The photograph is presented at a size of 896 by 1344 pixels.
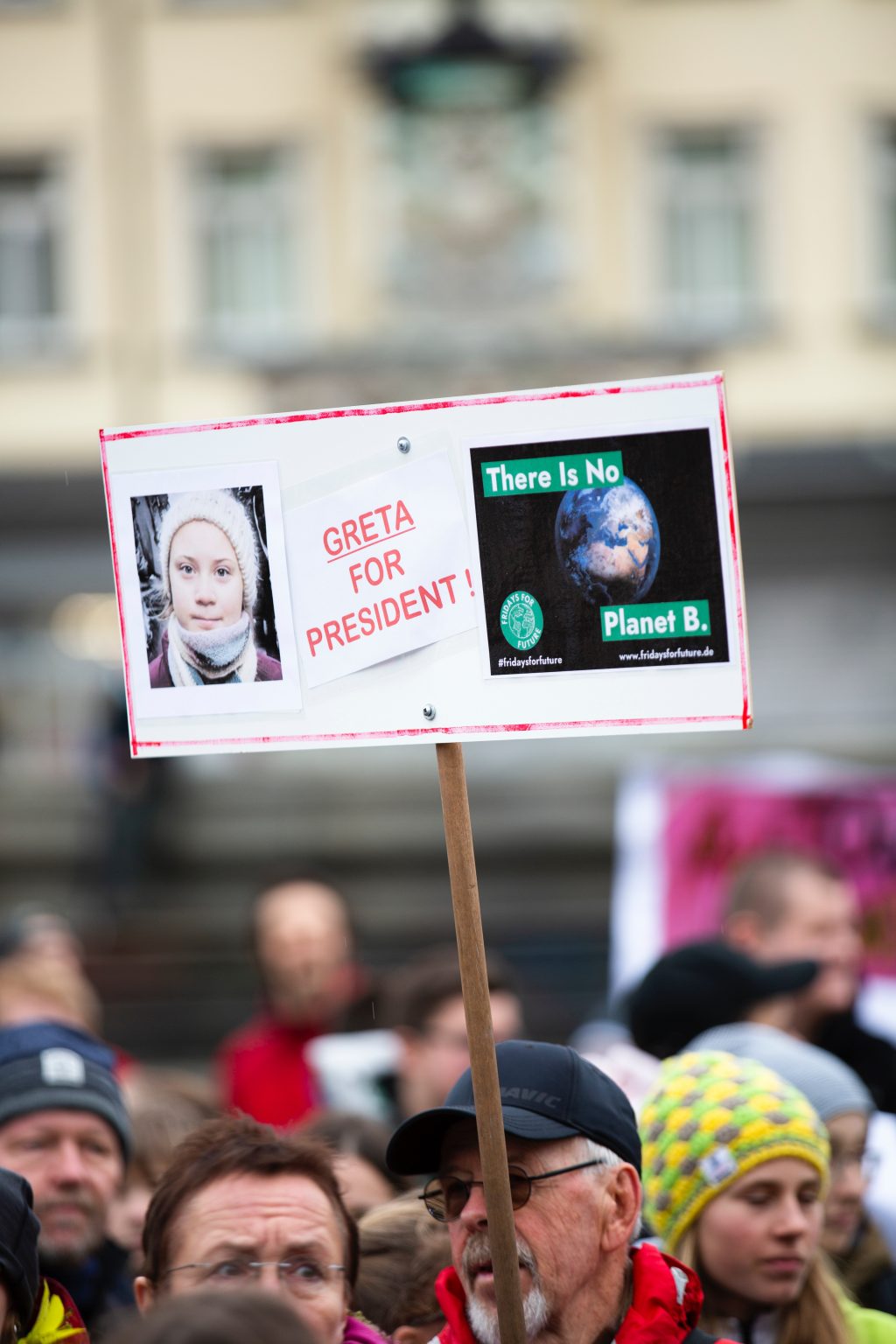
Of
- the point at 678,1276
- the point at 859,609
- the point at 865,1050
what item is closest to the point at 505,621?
the point at 678,1276

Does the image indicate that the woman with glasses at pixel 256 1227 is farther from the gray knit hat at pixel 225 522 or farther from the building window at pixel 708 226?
the building window at pixel 708 226

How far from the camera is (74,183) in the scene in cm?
1762

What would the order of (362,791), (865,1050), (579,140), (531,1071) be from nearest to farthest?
(531,1071)
(865,1050)
(362,791)
(579,140)

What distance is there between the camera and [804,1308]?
2.58 meters

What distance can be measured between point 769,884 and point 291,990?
4.86 feet

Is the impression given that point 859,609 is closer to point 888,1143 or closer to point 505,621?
point 888,1143

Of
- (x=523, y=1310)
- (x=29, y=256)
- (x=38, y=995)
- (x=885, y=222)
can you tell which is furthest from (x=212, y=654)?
(x=29, y=256)

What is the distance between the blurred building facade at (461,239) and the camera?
55.7ft

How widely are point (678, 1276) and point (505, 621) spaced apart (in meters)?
0.81

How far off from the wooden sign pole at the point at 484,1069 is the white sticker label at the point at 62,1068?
37.4 inches

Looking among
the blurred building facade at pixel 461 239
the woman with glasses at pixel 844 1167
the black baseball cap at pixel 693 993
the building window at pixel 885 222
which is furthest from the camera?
the building window at pixel 885 222

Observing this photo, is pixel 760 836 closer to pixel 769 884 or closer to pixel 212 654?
pixel 769 884

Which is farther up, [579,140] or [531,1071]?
[579,140]

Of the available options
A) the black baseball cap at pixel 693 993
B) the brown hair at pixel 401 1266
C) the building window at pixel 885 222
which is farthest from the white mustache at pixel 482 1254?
the building window at pixel 885 222
